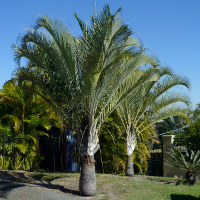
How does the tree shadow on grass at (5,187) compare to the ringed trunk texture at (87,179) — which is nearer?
the tree shadow on grass at (5,187)

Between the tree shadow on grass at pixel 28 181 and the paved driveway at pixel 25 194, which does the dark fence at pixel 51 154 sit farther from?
the paved driveway at pixel 25 194

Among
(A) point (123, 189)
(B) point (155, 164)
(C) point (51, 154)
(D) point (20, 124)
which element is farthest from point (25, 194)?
(B) point (155, 164)

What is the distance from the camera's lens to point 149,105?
1162cm

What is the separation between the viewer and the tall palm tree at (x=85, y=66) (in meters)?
7.56

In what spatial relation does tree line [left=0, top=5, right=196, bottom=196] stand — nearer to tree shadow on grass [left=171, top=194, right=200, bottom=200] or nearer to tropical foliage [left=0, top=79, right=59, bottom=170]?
tree shadow on grass [left=171, top=194, right=200, bottom=200]

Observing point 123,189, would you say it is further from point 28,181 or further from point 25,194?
point 28,181

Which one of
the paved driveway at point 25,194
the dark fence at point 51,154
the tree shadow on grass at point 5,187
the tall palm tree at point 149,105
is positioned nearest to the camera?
Answer: the paved driveway at point 25,194

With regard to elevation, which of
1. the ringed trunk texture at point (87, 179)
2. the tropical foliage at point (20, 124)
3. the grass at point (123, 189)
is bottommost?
the grass at point (123, 189)

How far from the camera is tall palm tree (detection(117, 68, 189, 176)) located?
11.0 metres

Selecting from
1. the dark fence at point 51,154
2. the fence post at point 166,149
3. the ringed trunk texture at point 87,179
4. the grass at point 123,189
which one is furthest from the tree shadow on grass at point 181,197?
the dark fence at point 51,154

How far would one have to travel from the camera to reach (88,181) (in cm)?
794

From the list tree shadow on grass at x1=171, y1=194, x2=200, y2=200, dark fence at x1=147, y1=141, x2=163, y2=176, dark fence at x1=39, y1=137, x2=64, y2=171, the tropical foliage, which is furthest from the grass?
dark fence at x1=147, y1=141, x2=163, y2=176

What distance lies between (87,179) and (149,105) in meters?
4.61

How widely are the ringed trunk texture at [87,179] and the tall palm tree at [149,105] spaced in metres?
3.44
